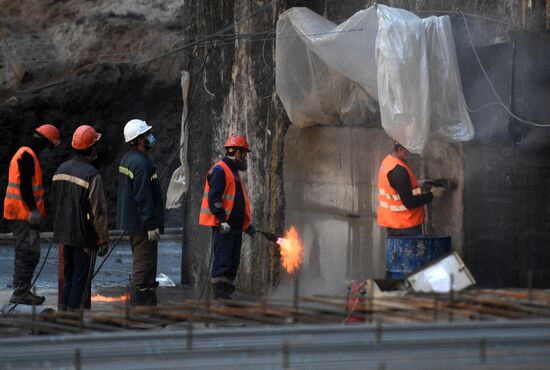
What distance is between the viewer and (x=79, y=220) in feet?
31.4

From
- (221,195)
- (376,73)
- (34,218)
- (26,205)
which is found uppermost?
(376,73)

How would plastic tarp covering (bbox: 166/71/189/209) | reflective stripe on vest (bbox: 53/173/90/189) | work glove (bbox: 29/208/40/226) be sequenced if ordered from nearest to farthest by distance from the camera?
reflective stripe on vest (bbox: 53/173/90/189)
work glove (bbox: 29/208/40/226)
plastic tarp covering (bbox: 166/71/189/209)

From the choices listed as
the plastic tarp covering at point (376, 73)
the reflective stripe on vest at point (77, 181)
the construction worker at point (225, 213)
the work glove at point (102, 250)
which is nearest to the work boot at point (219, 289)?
the construction worker at point (225, 213)

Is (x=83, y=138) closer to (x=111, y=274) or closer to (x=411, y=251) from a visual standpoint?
(x=411, y=251)

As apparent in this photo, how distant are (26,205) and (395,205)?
140 inches

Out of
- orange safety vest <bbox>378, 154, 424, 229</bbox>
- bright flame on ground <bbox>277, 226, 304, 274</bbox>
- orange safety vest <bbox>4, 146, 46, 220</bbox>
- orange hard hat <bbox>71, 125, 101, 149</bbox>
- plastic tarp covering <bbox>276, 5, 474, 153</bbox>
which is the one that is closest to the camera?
plastic tarp covering <bbox>276, 5, 474, 153</bbox>

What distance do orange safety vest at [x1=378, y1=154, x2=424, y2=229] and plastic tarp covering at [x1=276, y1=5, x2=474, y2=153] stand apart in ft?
1.78

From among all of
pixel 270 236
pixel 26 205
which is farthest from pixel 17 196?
pixel 270 236

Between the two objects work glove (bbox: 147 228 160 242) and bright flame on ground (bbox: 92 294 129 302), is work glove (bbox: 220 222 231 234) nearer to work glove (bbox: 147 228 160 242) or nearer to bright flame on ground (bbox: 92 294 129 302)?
work glove (bbox: 147 228 160 242)

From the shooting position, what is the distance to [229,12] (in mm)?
12234

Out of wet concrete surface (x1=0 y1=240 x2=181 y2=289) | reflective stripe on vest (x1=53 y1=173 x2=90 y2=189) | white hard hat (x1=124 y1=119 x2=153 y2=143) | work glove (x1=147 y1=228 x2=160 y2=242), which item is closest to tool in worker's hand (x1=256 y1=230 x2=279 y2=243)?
work glove (x1=147 y1=228 x2=160 y2=242)

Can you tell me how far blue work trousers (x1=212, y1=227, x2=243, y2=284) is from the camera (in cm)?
1019

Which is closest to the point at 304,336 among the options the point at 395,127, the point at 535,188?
the point at 395,127

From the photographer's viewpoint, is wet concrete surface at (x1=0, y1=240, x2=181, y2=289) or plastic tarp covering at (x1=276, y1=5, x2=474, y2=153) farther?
wet concrete surface at (x1=0, y1=240, x2=181, y2=289)
